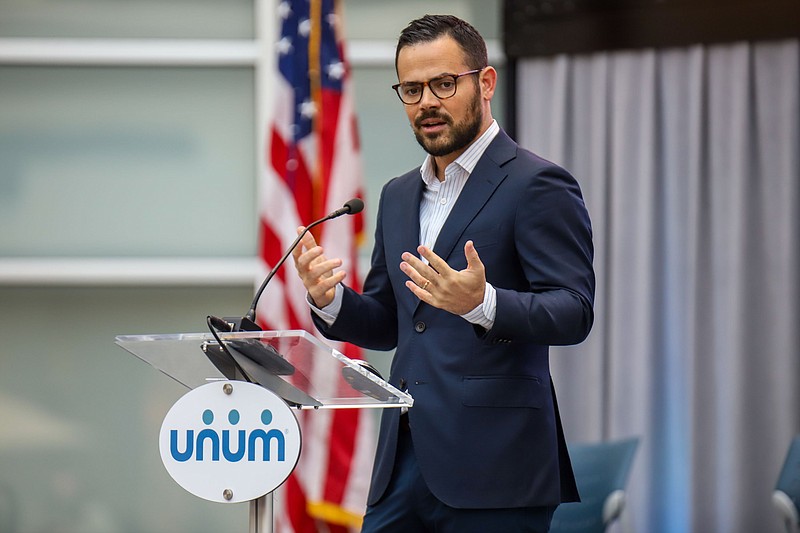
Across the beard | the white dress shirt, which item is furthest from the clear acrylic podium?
the beard

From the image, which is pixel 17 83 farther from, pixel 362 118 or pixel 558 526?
pixel 558 526

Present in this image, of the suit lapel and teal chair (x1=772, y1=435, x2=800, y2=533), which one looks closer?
the suit lapel

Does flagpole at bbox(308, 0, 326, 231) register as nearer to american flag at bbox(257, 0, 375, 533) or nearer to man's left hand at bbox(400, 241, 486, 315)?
american flag at bbox(257, 0, 375, 533)

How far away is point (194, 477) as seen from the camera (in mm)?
1859

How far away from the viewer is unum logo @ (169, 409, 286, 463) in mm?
1841

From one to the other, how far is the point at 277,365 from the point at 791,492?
7.54ft

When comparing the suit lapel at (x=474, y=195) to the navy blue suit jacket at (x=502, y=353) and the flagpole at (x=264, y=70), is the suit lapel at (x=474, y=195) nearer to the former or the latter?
the navy blue suit jacket at (x=502, y=353)

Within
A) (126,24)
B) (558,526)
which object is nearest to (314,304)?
(558,526)

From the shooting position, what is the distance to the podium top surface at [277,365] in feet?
6.00

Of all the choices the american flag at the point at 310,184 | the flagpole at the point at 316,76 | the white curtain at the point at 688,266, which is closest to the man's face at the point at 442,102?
the american flag at the point at 310,184

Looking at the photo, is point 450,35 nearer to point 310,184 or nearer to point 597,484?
point 597,484

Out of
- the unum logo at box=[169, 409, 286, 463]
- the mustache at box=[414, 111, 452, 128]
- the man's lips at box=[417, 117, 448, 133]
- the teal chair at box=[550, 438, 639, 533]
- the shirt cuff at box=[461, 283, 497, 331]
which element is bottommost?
the teal chair at box=[550, 438, 639, 533]

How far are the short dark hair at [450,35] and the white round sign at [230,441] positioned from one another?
3.10 feet

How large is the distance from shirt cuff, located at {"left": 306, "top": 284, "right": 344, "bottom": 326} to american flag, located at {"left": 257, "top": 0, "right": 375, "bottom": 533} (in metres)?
2.19
